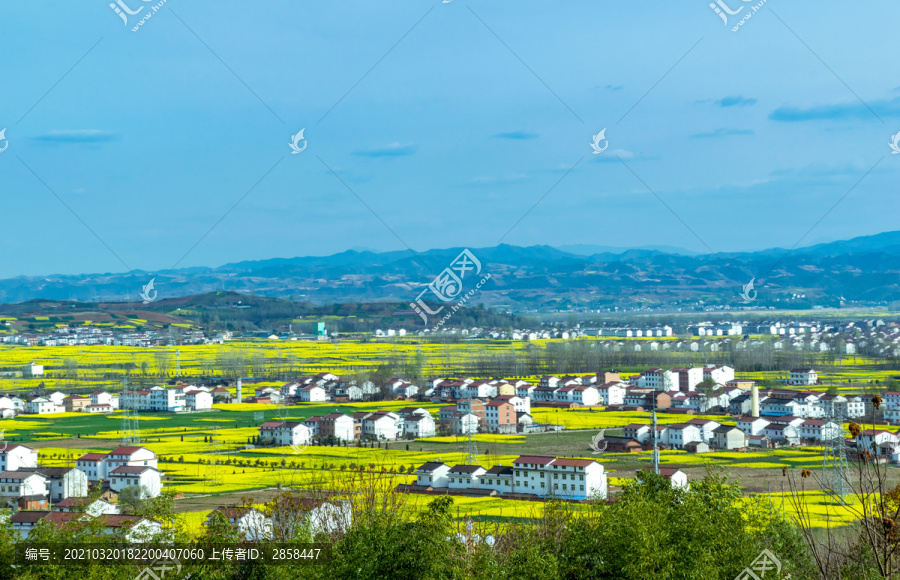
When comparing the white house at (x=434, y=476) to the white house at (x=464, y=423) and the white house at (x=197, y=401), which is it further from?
the white house at (x=197, y=401)

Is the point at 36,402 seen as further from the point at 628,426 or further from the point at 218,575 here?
the point at 218,575

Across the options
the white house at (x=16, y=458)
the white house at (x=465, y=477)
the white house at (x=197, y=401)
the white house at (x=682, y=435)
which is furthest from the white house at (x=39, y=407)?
the white house at (x=682, y=435)

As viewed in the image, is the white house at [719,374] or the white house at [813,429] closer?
the white house at [813,429]

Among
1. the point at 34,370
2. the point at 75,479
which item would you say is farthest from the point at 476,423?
the point at 34,370

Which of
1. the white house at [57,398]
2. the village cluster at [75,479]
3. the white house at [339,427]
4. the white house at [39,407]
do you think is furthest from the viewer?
the white house at [57,398]

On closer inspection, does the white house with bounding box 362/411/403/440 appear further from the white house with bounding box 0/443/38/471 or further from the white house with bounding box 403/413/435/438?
the white house with bounding box 0/443/38/471

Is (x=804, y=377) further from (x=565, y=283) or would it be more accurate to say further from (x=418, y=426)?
(x=565, y=283)

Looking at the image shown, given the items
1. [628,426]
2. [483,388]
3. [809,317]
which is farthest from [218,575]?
[809,317]
